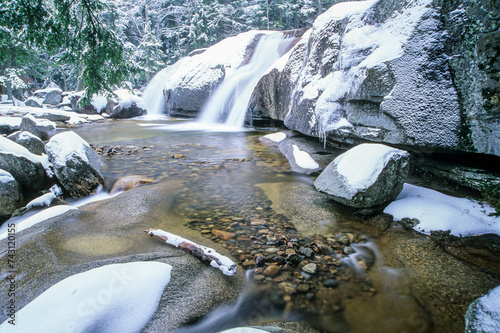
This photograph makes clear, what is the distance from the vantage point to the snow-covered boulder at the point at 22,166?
4.26 meters

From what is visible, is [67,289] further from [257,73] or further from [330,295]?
[257,73]

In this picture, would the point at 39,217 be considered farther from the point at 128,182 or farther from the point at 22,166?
the point at 128,182

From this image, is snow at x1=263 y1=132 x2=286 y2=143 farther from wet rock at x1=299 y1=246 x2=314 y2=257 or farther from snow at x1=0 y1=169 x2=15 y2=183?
snow at x1=0 y1=169 x2=15 y2=183

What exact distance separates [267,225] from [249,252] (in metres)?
0.69

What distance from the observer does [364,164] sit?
371cm

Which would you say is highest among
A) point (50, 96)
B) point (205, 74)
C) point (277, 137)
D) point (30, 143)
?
point (205, 74)

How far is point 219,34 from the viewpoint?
33.6 metres

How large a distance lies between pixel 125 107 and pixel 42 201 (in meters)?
16.6

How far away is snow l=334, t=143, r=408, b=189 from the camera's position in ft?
11.7

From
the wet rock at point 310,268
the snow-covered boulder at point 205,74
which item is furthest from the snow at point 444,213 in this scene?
the snow-covered boulder at point 205,74

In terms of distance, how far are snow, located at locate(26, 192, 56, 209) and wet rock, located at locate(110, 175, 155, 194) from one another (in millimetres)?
940

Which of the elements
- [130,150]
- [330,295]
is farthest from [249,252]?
[130,150]

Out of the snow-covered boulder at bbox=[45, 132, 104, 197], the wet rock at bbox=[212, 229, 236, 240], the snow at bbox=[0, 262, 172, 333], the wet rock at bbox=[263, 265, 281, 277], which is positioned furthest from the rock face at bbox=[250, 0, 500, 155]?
the snow-covered boulder at bbox=[45, 132, 104, 197]

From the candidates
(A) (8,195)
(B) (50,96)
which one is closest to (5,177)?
(A) (8,195)
